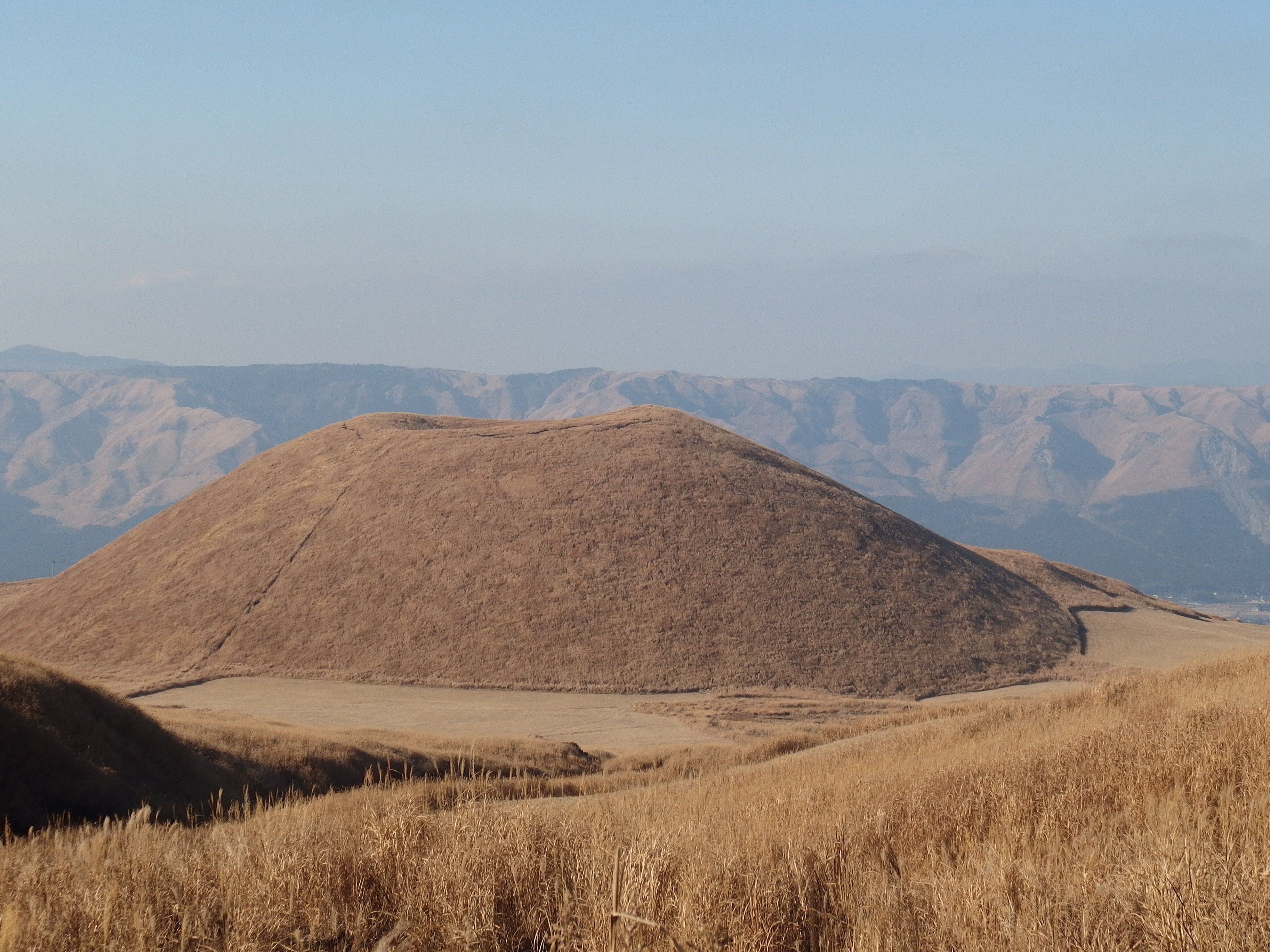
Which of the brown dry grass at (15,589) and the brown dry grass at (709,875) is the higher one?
the brown dry grass at (709,875)

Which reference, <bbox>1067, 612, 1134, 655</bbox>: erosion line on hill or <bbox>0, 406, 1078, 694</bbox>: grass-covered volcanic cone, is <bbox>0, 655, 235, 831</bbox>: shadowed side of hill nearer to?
<bbox>0, 406, 1078, 694</bbox>: grass-covered volcanic cone

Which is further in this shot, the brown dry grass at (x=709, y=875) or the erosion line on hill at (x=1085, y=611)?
the erosion line on hill at (x=1085, y=611)

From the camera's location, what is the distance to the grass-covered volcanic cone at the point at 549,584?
132ft

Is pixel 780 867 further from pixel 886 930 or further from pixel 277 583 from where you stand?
pixel 277 583

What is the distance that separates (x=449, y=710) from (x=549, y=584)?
10.2 m

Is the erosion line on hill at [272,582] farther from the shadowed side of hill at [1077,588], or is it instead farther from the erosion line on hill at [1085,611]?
the erosion line on hill at [1085,611]

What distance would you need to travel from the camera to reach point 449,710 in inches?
1351

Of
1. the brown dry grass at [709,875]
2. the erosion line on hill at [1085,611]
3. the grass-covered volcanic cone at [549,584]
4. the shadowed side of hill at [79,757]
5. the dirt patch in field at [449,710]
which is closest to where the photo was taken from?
the brown dry grass at [709,875]

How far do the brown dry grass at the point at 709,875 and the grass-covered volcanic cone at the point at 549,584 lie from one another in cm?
3170

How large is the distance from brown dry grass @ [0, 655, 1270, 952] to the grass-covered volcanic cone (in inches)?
1248

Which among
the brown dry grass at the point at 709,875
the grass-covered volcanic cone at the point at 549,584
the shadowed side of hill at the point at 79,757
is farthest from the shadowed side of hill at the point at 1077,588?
the brown dry grass at the point at 709,875

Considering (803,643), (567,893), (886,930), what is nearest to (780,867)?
(886,930)

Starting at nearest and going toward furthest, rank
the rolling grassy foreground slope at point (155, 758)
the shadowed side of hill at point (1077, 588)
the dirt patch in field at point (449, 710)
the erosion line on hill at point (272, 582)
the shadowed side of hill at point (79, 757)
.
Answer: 1. the shadowed side of hill at point (79, 757)
2. the rolling grassy foreground slope at point (155, 758)
3. the dirt patch in field at point (449, 710)
4. the erosion line on hill at point (272, 582)
5. the shadowed side of hill at point (1077, 588)

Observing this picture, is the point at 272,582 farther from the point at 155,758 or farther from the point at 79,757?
the point at 79,757
